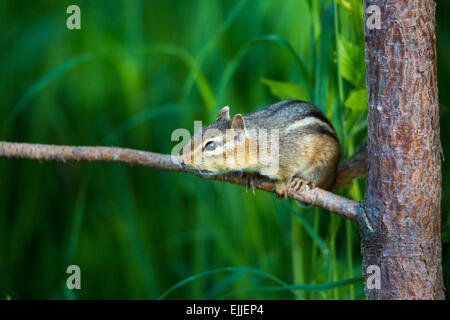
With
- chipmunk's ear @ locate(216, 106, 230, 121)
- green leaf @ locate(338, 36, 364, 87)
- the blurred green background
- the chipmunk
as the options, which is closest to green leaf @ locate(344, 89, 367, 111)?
green leaf @ locate(338, 36, 364, 87)

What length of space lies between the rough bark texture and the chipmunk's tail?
525 mm

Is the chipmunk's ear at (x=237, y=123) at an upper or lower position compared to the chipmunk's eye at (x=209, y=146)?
upper

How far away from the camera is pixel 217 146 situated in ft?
4.86

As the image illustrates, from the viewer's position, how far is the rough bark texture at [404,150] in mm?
1072

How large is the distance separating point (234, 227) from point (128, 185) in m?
0.60

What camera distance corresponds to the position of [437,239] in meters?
1.14

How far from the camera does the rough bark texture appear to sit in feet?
3.52

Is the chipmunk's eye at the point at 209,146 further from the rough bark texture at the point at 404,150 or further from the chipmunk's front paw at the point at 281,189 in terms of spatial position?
the rough bark texture at the point at 404,150

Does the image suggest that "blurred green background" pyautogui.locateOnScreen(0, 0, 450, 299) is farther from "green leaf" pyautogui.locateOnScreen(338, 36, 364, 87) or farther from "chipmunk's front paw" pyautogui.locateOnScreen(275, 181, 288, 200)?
"green leaf" pyautogui.locateOnScreen(338, 36, 364, 87)

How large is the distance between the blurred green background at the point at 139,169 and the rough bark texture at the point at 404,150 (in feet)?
2.84

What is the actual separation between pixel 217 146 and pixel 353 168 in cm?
52

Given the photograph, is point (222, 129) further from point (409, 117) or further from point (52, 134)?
point (52, 134)

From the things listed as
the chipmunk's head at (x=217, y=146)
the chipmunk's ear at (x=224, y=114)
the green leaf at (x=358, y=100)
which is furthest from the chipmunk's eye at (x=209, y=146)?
the green leaf at (x=358, y=100)
